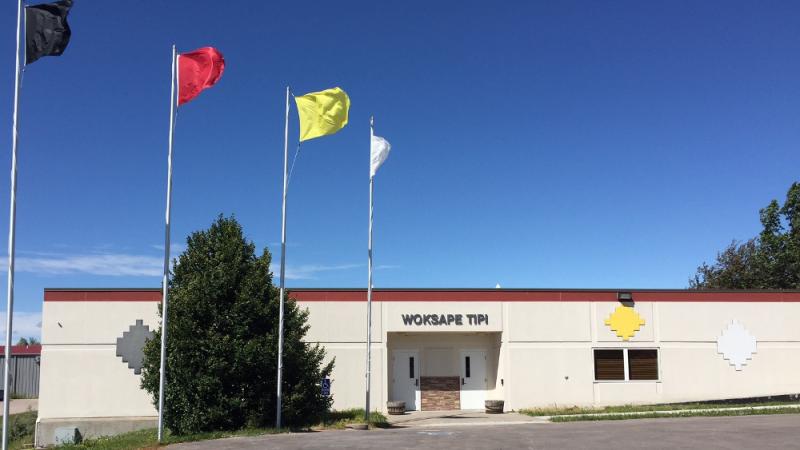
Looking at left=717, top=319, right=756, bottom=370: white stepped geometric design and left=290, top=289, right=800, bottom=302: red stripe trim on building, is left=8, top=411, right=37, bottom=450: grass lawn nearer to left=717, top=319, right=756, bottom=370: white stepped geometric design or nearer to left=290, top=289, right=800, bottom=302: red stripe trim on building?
left=290, top=289, right=800, bottom=302: red stripe trim on building

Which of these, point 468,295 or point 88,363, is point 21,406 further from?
point 468,295

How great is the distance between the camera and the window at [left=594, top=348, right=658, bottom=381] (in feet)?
87.9

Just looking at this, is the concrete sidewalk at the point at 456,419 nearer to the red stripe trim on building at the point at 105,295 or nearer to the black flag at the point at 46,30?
the red stripe trim on building at the point at 105,295

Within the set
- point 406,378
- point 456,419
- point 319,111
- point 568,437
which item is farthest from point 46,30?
point 406,378

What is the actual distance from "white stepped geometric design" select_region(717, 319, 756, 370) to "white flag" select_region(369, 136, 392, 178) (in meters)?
15.0

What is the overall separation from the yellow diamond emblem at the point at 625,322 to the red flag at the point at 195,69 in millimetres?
17479

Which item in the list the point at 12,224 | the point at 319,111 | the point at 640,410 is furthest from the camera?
the point at 640,410

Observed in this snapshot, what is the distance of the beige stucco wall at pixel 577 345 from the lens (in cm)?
2631

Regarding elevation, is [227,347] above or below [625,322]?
below


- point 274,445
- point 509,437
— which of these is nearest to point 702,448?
point 509,437

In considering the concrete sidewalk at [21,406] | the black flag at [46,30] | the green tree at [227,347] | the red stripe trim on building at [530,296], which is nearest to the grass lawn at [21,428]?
the concrete sidewalk at [21,406]

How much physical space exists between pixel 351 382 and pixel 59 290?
36.2 feet

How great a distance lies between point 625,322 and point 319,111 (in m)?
14.8

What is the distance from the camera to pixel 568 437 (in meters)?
16.5
